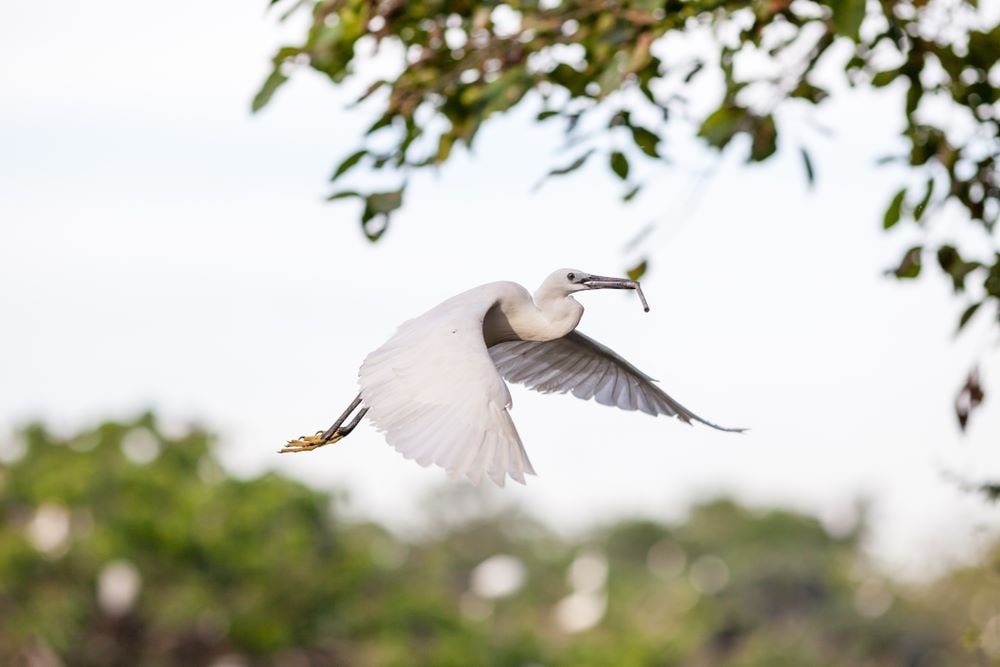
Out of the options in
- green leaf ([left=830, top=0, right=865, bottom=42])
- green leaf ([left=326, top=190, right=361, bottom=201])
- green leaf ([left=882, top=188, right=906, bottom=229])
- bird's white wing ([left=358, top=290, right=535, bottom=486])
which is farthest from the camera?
green leaf ([left=882, top=188, right=906, bottom=229])

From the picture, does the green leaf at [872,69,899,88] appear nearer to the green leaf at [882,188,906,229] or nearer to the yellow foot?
the green leaf at [882,188,906,229]

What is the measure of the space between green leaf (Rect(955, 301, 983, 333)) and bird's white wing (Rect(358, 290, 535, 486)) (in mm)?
2104

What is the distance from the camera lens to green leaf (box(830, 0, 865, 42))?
3.83 m

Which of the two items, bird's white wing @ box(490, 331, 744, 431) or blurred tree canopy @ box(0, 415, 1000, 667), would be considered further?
blurred tree canopy @ box(0, 415, 1000, 667)

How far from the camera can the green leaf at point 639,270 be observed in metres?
4.70

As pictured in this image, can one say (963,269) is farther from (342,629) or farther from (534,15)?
(342,629)

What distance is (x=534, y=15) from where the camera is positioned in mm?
4812

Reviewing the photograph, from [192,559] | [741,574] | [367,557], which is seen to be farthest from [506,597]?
[192,559]

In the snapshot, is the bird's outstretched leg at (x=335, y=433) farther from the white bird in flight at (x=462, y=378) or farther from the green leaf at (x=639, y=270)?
the green leaf at (x=639, y=270)

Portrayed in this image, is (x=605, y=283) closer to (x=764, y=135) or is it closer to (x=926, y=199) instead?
(x=764, y=135)

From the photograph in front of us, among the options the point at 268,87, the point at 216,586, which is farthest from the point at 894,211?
the point at 216,586

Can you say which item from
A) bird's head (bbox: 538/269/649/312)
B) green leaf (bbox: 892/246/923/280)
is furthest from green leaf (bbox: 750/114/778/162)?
→ bird's head (bbox: 538/269/649/312)

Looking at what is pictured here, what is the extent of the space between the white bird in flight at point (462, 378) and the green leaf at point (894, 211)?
1667 millimetres

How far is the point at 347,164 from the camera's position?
462 cm
